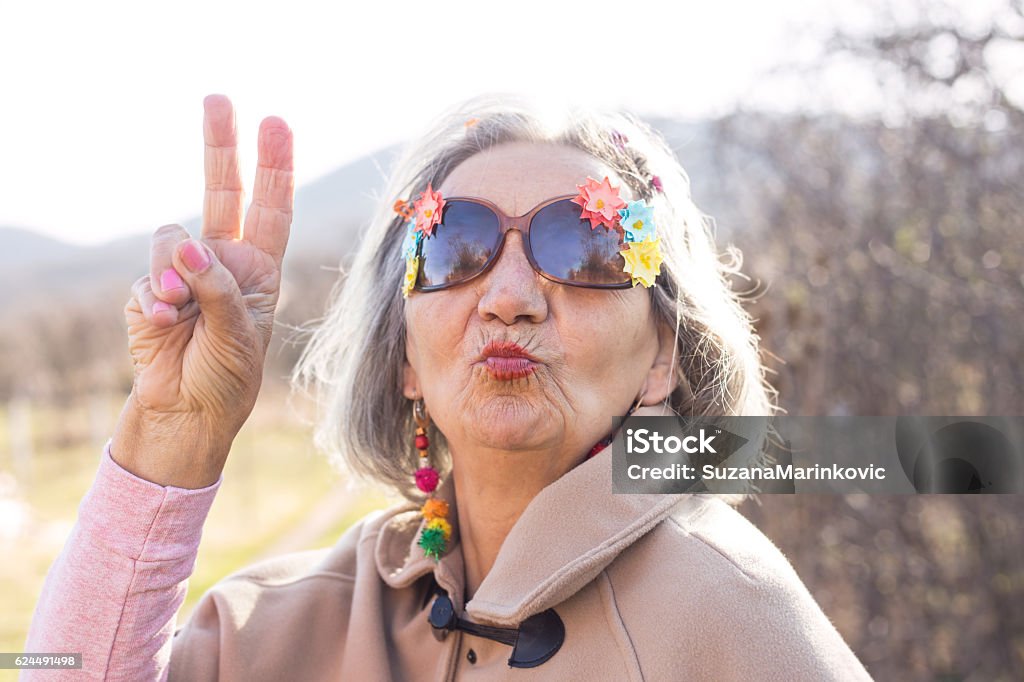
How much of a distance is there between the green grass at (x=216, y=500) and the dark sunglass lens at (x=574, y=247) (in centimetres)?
108

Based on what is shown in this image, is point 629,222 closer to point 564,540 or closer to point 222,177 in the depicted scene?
point 564,540

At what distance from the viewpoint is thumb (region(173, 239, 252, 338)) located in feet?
6.14

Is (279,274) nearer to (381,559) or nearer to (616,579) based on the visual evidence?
(381,559)

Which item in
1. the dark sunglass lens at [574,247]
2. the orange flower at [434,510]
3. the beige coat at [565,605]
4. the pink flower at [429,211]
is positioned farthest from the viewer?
the orange flower at [434,510]

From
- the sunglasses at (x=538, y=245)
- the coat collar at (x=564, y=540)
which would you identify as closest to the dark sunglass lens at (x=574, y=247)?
the sunglasses at (x=538, y=245)

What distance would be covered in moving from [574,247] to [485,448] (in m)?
0.53

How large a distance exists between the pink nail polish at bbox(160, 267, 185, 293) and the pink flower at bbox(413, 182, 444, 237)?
0.60 m

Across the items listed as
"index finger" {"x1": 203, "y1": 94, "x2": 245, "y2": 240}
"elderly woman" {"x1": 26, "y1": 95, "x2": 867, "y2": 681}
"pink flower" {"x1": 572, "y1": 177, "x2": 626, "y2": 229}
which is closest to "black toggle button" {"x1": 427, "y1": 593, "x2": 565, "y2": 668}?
"elderly woman" {"x1": 26, "y1": 95, "x2": 867, "y2": 681}

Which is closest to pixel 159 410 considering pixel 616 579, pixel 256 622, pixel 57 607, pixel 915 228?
pixel 57 607

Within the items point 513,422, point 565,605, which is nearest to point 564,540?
point 565,605

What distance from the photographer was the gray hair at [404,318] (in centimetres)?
225

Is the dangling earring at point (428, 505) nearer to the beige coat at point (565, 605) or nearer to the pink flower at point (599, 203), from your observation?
the beige coat at point (565, 605)

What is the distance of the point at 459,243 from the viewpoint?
82.2 inches

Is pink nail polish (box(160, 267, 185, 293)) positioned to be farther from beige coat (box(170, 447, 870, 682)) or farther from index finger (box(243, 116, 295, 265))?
beige coat (box(170, 447, 870, 682))
